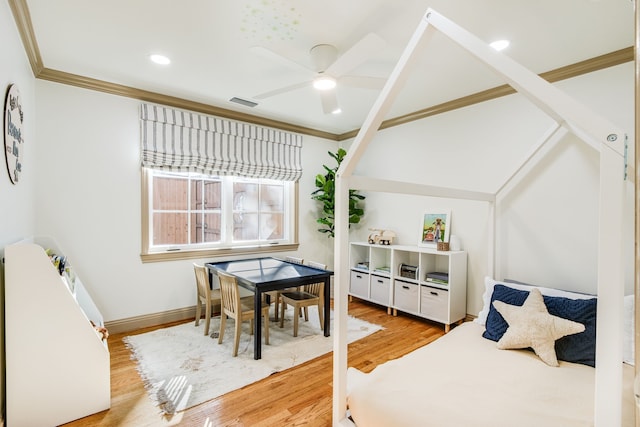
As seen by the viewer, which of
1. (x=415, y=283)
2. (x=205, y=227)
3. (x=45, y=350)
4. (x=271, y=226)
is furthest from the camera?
(x=271, y=226)

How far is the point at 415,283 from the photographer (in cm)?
358

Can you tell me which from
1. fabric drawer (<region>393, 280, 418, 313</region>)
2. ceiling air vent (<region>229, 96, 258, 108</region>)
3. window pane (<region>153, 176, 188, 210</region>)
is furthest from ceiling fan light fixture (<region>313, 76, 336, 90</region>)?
fabric drawer (<region>393, 280, 418, 313</region>)

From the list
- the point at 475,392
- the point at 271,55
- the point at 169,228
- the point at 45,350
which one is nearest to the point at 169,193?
the point at 169,228

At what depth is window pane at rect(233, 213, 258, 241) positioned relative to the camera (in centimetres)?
410

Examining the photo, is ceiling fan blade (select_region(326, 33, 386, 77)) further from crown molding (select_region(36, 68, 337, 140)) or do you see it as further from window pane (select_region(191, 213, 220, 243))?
window pane (select_region(191, 213, 220, 243))

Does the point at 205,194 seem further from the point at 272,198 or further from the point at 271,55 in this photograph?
the point at 271,55

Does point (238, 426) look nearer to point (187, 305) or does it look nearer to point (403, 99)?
point (187, 305)

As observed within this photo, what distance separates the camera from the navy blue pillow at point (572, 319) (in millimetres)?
1912

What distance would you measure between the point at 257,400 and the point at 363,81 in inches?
97.2

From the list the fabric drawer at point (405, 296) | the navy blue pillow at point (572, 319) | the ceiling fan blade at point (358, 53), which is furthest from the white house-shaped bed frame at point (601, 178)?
the fabric drawer at point (405, 296)

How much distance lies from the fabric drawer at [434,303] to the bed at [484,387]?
112cm

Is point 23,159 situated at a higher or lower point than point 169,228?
higher

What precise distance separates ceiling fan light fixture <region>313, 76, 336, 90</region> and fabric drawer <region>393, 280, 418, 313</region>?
2386 millimetres

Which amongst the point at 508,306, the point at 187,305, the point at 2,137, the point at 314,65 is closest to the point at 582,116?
the point at 508,306
